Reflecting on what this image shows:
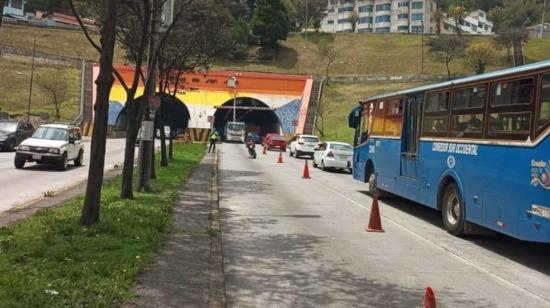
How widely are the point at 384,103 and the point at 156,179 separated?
735cm

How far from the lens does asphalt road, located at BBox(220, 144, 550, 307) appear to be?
280 inches

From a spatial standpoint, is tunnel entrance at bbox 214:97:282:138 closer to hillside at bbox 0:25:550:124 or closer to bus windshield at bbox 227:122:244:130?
bus windshield at bbox 227:122:244:130

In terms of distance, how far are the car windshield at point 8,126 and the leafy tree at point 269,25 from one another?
81.4 meters

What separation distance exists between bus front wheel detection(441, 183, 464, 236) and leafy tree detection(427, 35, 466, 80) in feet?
264

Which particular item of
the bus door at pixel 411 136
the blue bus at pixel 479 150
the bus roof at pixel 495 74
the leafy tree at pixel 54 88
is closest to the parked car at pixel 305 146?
the blue bus at pixel 479 150

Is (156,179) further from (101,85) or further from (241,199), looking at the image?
(101,85)

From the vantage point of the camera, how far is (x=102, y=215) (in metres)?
10.7

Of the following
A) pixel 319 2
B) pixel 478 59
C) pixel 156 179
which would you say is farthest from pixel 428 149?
pixel 319 2

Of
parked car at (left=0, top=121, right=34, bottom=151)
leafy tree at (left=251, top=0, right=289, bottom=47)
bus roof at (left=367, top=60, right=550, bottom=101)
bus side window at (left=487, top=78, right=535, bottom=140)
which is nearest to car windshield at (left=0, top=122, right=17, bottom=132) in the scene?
parked car at (left=0, top=121, right=34, bottom=151)

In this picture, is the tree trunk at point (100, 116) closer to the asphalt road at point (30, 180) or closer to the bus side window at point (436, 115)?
the asphalt road at point (30, 180)

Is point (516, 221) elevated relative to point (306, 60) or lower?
lower

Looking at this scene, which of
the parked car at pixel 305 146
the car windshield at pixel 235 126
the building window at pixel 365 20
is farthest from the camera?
the building window at pixel 365 20

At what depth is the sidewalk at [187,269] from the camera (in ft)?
20.8

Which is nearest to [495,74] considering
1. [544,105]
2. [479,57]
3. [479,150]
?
[479,150]
